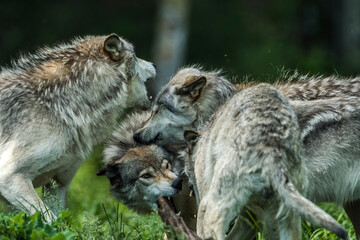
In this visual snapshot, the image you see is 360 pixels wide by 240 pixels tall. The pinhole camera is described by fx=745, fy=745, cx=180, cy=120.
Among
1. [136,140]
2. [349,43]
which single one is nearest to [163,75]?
[349,43]

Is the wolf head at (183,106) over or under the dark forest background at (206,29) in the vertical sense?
over

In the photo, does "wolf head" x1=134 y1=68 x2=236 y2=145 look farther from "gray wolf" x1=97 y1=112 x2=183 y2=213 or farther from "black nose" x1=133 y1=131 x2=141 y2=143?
"gray wolf" x1=97 y1=112 x2=183 y2=213

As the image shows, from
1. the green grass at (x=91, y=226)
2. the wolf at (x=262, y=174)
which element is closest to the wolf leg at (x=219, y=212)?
the wolf at (x=262, y=174)

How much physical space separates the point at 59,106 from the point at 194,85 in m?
1.22

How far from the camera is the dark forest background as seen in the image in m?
17.3

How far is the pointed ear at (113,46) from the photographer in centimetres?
688

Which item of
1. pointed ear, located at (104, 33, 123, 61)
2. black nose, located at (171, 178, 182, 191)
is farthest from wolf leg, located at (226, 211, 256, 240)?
pointed ear, located at (104, 33, 123, 61)

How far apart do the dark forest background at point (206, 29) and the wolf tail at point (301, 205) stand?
464 inches

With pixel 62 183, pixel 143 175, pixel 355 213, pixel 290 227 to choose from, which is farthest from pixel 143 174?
pixel 290 227

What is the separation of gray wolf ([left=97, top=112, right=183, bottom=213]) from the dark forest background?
9.59 meters

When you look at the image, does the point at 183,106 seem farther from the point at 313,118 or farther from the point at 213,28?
the point at 213,28

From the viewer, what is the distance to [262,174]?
471cm

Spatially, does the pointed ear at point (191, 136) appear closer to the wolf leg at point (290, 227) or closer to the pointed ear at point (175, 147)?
the pointed ear at point (175, 147)

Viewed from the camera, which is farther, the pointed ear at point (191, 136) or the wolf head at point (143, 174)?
the wolf head at point (143, 174)
